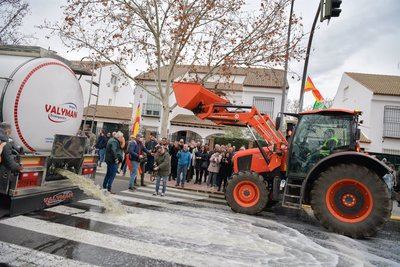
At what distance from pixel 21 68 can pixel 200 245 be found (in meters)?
4.23

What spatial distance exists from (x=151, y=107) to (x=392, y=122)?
70.9 ft

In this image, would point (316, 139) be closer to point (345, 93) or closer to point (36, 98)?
point (36, 98)

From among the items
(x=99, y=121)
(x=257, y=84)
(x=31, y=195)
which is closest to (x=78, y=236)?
(x=31, y=195)

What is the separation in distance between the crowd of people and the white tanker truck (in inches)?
101

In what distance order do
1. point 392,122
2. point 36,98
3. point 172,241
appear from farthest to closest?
1. point 392,122
2. point 36,98
3. point 172,241

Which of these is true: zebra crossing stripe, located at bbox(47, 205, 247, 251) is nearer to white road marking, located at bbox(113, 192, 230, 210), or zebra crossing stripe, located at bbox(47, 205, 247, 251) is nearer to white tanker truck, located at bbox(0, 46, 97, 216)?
white tanker truck, located at bbox(0, 46, 97, 216)

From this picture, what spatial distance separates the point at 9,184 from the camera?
540 cm

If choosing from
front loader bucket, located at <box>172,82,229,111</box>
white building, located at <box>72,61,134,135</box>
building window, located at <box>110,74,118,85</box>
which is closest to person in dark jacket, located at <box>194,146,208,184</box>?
front loader bucket, located at <box>172,82,229,111</box>

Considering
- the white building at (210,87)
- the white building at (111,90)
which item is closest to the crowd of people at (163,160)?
the white building at (210,87)

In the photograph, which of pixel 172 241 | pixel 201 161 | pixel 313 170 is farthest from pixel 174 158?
pixel 172 241

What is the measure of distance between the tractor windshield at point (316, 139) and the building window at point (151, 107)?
28.0 meters

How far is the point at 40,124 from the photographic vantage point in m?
6.45

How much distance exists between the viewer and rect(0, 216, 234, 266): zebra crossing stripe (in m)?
4.91

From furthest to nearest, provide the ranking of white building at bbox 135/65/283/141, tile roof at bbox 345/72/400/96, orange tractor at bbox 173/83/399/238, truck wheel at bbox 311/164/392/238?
1. white building at bbox 135/65/283/141
2. tile roof at bbox 345/72/400/96
3. orange tractor at bbox 173/83/399/238
4. truck wheel at bbox 311/164/392/238
